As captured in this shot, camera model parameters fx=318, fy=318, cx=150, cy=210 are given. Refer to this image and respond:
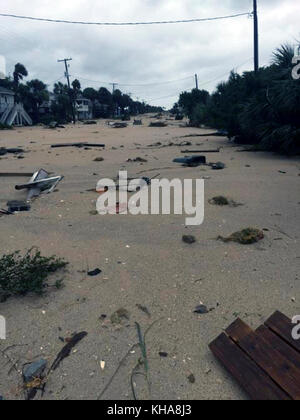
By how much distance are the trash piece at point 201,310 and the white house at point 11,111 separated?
44.5 metres

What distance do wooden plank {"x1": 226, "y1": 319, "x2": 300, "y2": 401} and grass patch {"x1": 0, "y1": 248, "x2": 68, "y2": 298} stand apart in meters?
1.67

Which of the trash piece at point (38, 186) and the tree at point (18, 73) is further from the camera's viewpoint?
the tree at point (18, 73)

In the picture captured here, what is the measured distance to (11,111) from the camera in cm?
4322

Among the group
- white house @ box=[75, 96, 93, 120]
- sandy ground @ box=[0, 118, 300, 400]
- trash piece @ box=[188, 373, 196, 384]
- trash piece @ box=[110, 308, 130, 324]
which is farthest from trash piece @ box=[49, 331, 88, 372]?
white house @ box=[75, 96, 93, 120]

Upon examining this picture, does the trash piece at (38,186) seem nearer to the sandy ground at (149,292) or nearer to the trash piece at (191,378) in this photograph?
the sandy ground at (149,292)

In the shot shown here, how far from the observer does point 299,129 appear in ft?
33.1

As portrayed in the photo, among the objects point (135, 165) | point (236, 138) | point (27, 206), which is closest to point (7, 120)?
point (236, 138)

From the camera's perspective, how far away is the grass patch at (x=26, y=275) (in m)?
2.86

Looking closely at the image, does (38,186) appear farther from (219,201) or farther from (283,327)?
(283,327)

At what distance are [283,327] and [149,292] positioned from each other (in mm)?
1174

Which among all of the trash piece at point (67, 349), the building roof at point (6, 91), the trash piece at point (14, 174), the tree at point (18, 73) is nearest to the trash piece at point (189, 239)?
the trash piece at point (67, 349)

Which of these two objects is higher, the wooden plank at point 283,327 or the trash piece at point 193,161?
the trash piece at point 193,161

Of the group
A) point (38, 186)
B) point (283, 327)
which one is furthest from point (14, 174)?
point (283, 327)
